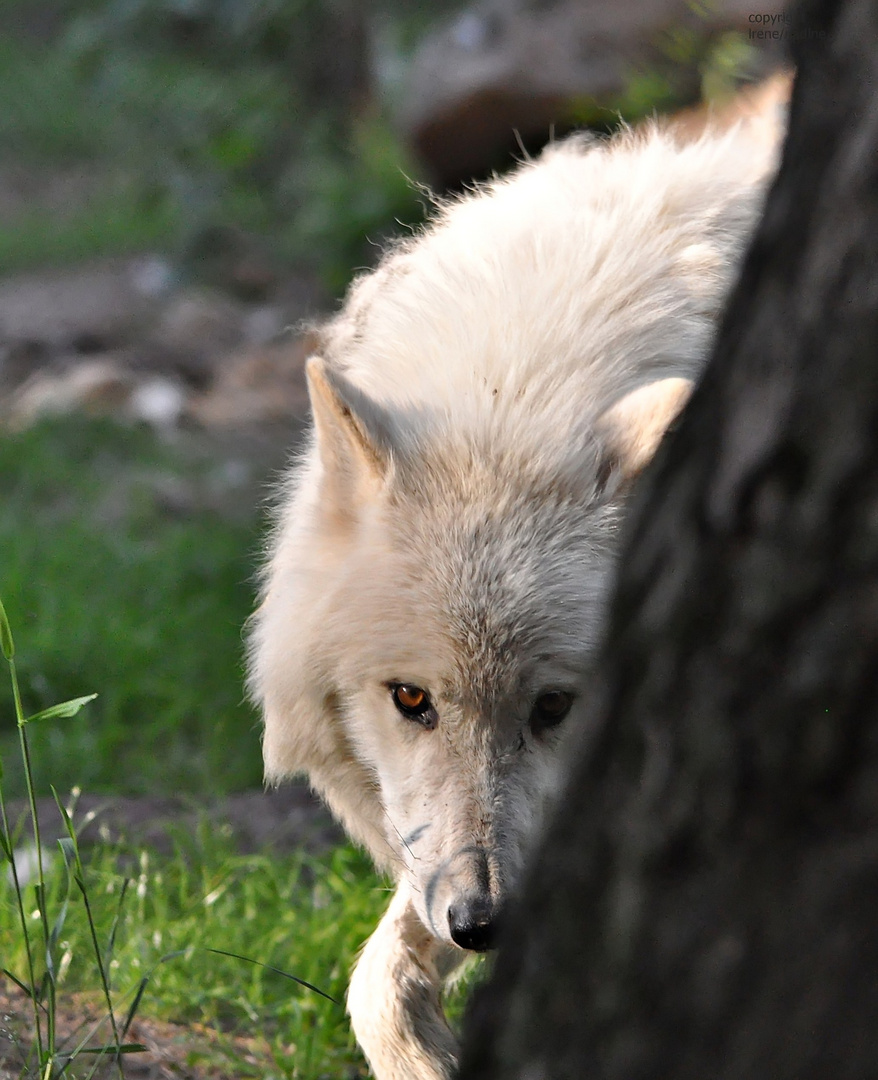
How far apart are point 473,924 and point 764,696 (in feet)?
4.68

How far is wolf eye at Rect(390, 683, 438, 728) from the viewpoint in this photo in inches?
114

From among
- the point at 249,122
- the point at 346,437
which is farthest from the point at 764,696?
the point at 249,122

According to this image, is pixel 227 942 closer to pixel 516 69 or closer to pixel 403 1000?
pixel 403 1000

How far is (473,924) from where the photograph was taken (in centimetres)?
258

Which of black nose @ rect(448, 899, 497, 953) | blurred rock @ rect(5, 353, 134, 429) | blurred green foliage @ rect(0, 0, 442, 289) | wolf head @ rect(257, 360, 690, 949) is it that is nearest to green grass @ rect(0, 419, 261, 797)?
blurred rock @ rect(5, 353, 134, 429)

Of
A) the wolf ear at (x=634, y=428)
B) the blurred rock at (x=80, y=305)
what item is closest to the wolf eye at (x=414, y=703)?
the wolf ear at (x=634, y=428)

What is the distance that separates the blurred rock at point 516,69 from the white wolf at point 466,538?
6.47 meters

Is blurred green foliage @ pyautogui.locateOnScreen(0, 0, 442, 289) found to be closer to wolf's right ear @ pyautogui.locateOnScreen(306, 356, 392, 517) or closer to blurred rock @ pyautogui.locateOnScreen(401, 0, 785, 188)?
blurred rock @ pyautogui.locateOnScreen(401, 0, 785, 188)

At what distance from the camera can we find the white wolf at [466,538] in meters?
2.80

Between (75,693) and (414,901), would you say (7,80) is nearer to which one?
(75,693)

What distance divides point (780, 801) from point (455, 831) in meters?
1.49

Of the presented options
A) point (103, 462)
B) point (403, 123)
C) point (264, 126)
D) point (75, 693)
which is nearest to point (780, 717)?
point (75, 693)

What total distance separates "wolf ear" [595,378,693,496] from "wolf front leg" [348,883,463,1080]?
3.76ft

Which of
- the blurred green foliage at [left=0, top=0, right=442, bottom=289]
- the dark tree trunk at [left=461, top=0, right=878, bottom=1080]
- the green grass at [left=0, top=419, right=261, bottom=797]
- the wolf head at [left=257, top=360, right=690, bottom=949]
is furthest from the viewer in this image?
the blurred green foliage at [left=0, top=0, right=442, bottom=289]
